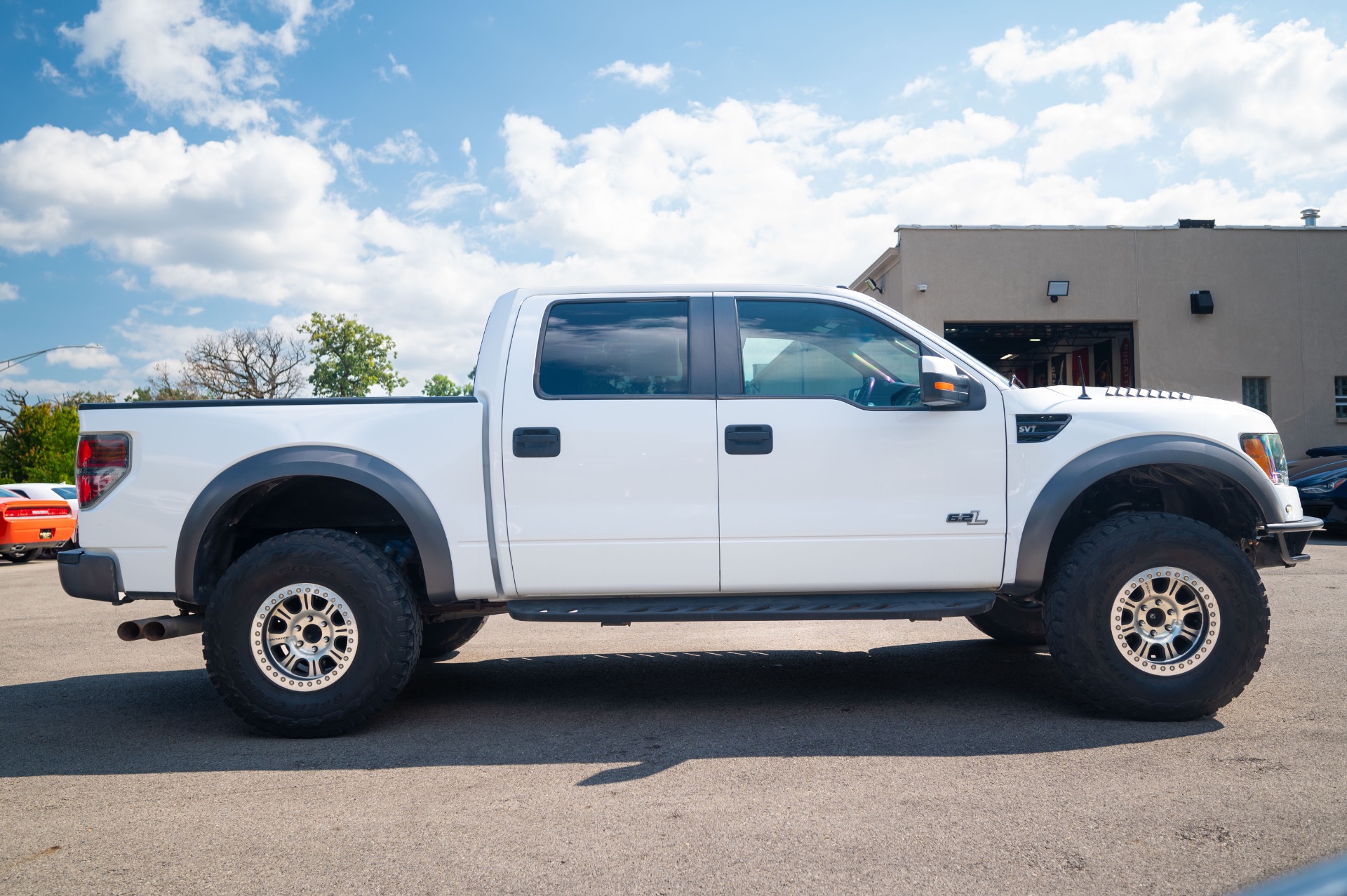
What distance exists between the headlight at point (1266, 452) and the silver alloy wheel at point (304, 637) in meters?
4.41

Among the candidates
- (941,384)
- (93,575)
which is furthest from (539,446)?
(93,575)

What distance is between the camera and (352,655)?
4312 millimetres

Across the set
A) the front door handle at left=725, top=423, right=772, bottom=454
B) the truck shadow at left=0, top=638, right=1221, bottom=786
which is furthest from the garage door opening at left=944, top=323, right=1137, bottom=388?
the front door handle at left=725, top=423, right=772, bottom=454

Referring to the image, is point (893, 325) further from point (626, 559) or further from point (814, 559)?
point (626, 559)

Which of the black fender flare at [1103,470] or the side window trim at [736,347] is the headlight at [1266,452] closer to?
the black fender flare at [1103,470]

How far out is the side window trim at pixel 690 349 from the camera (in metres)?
4.46

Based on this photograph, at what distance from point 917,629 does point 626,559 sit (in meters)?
3.57

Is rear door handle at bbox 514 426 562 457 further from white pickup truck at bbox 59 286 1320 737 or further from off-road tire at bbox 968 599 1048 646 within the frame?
off-road tire at bbox 968 599 1048 646

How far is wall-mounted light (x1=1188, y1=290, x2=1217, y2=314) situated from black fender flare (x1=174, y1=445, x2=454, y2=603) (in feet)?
77.9

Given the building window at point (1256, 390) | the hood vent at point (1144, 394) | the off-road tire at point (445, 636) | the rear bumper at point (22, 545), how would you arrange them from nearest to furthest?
the hood vent at point (1144, 394) < the off-road tire at point (445, 636) < the rear bumper at point (22, 545) < the building window at point (1256, 390)

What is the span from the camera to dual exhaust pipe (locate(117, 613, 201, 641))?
426 centimetres

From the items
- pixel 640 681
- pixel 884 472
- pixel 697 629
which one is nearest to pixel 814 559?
pixel 884 472

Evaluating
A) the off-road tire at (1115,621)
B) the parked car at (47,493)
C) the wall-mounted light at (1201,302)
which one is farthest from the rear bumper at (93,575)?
the wall-mounted light at (1201,302)

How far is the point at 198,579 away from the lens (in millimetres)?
4461
